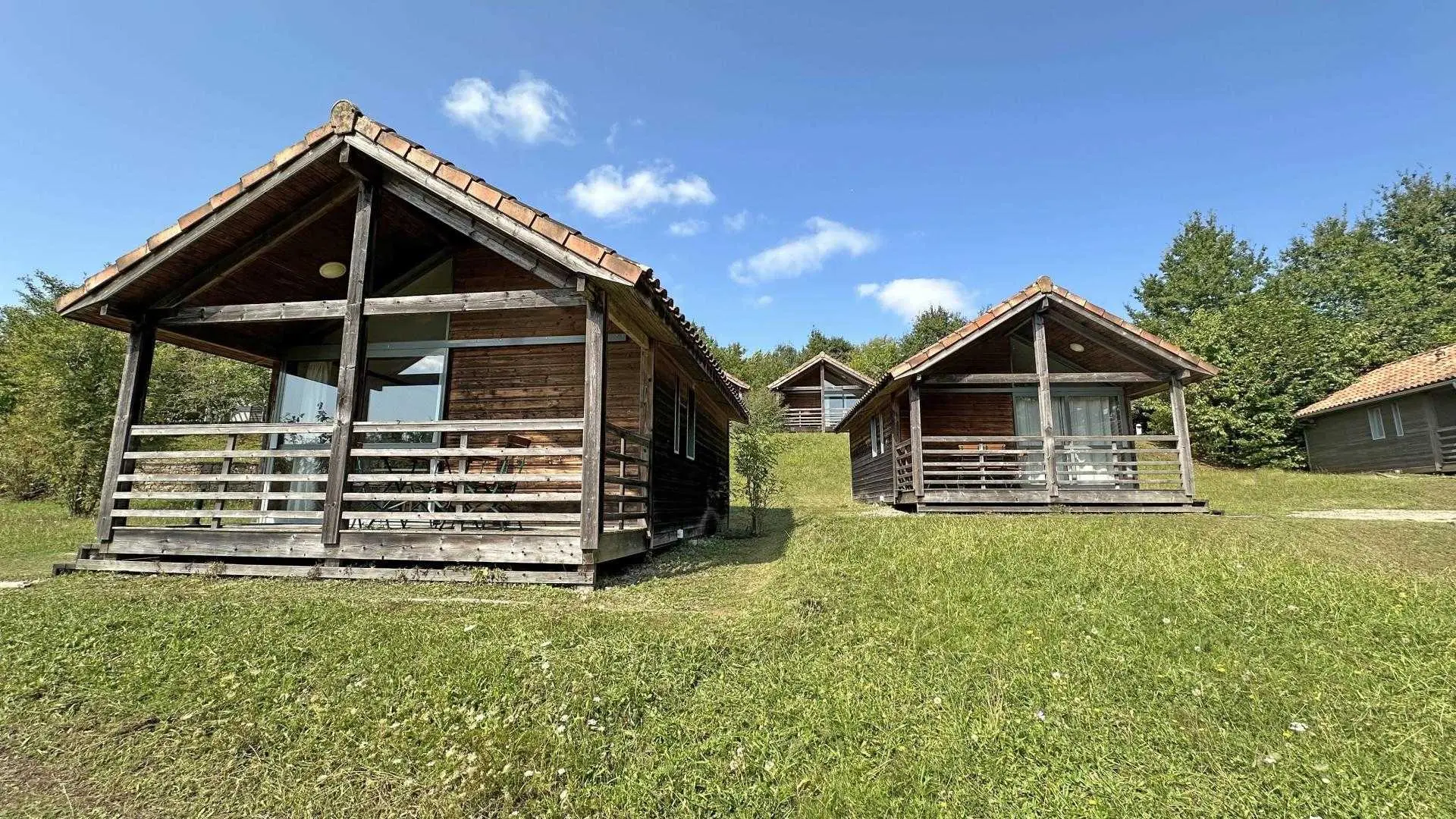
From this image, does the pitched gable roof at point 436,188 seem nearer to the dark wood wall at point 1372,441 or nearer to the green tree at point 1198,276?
the dark wood wall at point 1372,441

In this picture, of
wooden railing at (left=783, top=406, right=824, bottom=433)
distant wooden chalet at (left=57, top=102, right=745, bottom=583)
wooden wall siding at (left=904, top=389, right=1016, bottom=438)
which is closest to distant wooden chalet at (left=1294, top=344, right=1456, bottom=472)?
wooden wall siding at (left=904, top=389, right=1016, bottom=438)

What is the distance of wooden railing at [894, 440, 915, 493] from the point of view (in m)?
13.6

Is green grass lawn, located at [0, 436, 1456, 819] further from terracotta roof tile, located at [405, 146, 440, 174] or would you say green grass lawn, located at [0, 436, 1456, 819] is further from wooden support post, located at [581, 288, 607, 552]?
terracotta roof tile, located at [405, 146, 440, 174]

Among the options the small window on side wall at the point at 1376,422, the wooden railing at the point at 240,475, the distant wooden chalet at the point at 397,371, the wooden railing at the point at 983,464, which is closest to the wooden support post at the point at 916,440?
the wooden railing at the point at 983,464

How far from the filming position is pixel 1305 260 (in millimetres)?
39938

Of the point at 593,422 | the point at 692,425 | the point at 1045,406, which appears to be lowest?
the point at 593,422

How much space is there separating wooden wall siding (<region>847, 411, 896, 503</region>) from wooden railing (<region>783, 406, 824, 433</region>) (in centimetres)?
1036

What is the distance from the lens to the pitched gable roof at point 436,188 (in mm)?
5938

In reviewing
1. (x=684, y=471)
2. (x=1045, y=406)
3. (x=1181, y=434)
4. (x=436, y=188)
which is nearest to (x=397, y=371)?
(x=436, y=188)

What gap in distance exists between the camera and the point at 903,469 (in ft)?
46.3

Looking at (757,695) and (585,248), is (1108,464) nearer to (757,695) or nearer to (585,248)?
(585,248)

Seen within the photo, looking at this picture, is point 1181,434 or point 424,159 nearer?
point 424,159

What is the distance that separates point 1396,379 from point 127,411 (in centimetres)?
3133

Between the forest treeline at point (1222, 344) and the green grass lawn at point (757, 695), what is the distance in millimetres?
8574
